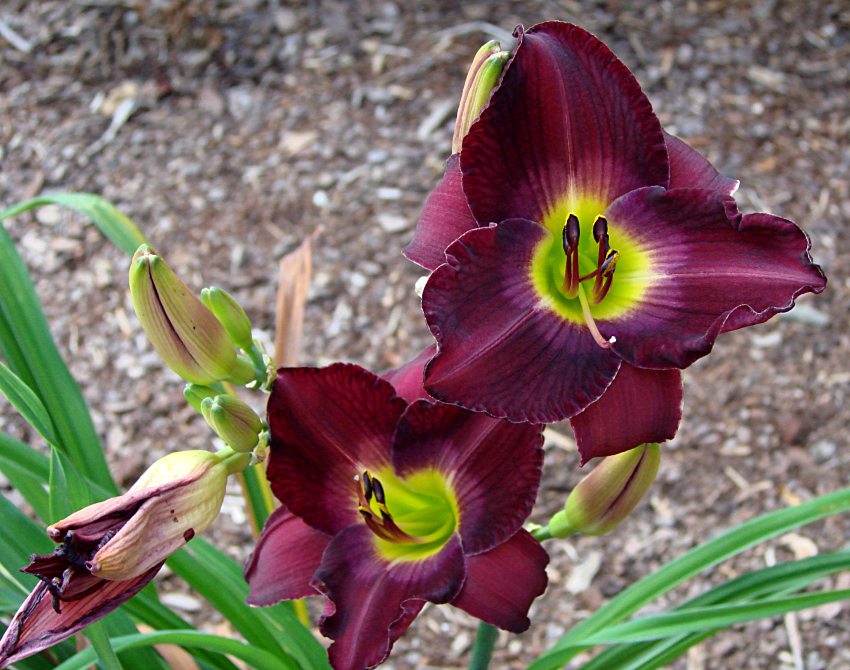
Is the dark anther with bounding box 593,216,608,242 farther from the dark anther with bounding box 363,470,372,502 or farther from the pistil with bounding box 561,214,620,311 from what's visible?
the dark anther with bounding box 363,470,372,502

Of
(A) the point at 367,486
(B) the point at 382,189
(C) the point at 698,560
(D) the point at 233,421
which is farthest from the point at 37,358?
(B) the point at 382,189

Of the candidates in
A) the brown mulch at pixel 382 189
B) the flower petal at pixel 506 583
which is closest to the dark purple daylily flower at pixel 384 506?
the flower petal at pixel 506 583

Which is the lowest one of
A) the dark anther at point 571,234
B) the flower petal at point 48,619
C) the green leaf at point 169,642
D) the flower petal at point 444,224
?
the green leaf at point 169,642

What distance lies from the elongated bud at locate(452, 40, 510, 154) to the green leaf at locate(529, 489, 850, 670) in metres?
0.55

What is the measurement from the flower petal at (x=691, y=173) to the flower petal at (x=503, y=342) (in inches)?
5.9

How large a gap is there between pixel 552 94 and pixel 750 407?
4.70 feet

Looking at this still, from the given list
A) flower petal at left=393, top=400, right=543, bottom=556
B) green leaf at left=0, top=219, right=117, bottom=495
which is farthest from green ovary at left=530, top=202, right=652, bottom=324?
green leaf at left=0, top=219, right=117, bottom=495

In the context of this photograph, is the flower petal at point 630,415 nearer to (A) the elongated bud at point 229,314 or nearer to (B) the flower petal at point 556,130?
(B) the flower petal at point 556,130

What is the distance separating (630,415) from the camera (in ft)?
2.05

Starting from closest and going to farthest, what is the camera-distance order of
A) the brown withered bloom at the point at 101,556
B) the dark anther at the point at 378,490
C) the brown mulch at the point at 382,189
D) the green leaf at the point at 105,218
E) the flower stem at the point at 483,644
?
the brown withered bloom at the point at 101,556 < the dark anther at the point at 378,490 < the flower stem at the point at 483,644 < the green leaf at the point at 105,218 < the brown mulch at the point at 382,189

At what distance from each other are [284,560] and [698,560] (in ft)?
1.71

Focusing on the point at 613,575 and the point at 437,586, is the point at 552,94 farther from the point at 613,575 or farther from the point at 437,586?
the point at 613,575

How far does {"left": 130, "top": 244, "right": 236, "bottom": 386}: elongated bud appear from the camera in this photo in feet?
2.20

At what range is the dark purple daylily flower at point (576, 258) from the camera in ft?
1.97
